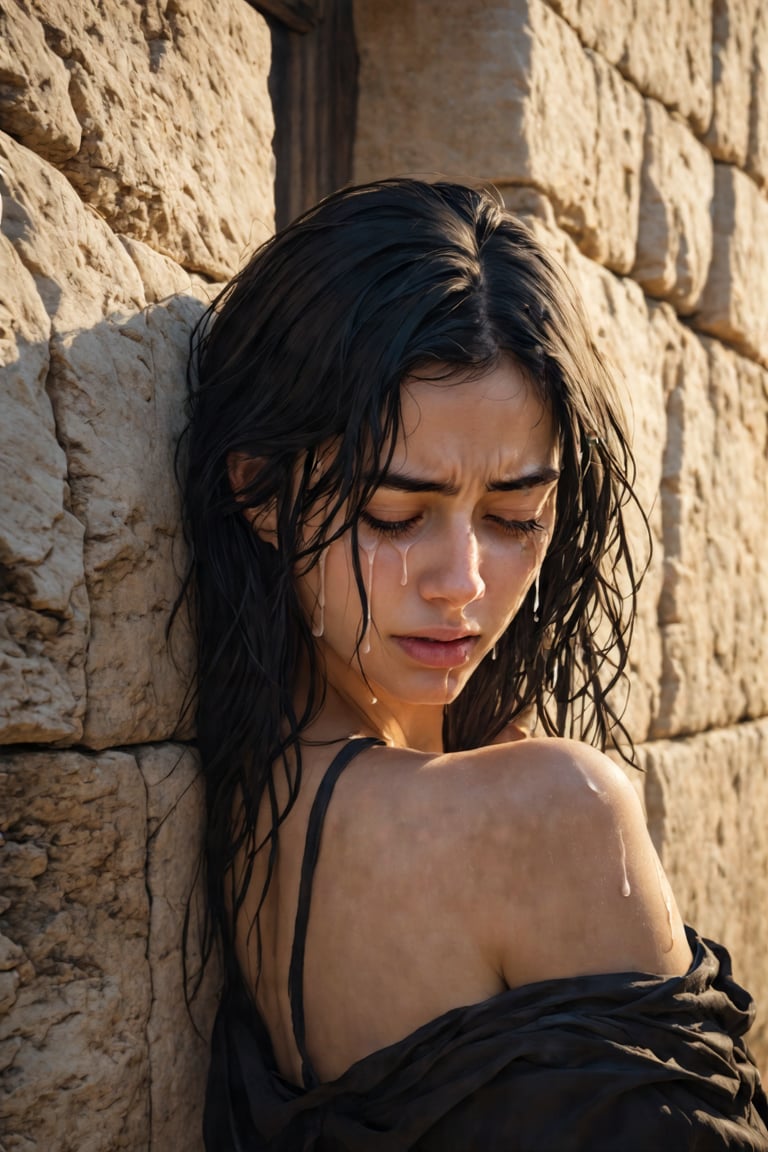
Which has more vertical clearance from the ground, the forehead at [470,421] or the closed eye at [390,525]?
the forehead at [470,421]

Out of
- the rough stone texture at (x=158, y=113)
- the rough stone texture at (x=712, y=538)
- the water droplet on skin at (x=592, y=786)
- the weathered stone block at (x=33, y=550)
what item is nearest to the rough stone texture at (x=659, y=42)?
the rough stone texture at (x=712, y=538)

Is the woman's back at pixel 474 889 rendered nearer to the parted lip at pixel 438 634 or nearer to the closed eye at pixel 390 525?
the parted lip at pixel 438 634

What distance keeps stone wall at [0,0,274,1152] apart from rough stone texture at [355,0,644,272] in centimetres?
109

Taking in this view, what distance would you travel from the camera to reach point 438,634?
164 centimetres

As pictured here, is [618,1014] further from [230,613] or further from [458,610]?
[230,613]

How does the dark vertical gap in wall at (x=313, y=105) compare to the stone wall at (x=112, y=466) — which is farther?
the dark vertical gap in wall at (x=313, y=105)

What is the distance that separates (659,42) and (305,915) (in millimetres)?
2716

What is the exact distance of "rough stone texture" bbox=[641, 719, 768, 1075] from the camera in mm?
3297

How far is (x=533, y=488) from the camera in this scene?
1.70 meters

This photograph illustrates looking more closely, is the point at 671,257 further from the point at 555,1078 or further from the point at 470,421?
the point at 555,1078

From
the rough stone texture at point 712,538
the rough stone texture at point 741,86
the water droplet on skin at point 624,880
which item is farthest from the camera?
the rough stone texture at point 741,86

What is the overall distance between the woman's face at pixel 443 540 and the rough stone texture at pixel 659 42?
1.67 meters

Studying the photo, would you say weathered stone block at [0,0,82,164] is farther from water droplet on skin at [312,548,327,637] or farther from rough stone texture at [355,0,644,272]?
rough stone texture at [355,0,644,272]

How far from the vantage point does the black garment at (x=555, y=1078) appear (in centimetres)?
137
